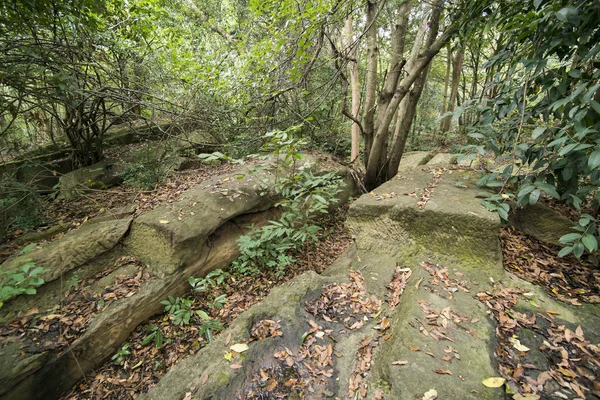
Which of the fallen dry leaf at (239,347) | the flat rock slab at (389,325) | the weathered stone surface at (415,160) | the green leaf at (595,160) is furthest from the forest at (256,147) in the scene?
the weathered stone surface at (415,160)

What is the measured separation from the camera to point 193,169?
20.5ft

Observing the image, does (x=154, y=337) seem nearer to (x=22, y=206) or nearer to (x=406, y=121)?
(x=22, y=206)

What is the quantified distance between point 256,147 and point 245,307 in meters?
3.91

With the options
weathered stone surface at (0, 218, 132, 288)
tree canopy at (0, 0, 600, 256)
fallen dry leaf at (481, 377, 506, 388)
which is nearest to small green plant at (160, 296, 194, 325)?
weathered stone surface at (0, 218, 132, 288)

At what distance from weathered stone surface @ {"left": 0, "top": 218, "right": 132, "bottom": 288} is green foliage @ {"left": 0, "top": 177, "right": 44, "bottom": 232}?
808mm

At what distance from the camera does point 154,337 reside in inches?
131

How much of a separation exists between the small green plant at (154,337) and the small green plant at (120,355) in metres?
0.21

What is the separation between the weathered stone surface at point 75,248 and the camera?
3.30 metres

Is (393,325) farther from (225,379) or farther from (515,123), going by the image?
(515,123)

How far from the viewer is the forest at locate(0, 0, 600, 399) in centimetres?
239

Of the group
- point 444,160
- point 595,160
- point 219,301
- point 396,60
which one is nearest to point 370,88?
point 396,60

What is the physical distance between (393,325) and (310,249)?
2.53 metres

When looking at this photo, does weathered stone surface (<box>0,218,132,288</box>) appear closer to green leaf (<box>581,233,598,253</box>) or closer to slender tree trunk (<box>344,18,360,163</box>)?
green leaf (<box>581,233,598,253</box>)

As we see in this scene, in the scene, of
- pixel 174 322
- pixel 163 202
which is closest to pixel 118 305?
pixel 174 322
